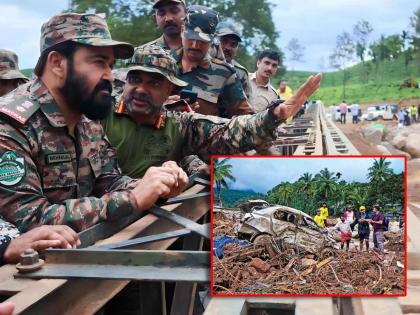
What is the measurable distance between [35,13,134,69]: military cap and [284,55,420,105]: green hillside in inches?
1674

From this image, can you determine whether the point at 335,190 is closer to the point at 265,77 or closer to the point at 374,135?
the point at 265,77

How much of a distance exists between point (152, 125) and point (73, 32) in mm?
753

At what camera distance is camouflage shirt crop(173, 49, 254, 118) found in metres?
4.07

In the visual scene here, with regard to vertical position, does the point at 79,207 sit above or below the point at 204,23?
below

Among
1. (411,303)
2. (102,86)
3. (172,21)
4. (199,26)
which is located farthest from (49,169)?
(172,21)

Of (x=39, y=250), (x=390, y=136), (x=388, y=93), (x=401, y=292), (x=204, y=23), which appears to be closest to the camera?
(x=401, y=292)

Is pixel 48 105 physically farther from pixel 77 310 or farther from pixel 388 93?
pixel 388 93

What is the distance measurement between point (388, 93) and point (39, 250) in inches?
2043

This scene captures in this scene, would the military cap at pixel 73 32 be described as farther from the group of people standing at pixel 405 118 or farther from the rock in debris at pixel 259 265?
the group of people standing at pixel 405 118

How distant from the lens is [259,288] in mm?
1419

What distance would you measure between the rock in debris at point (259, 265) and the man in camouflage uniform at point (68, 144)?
0.79m

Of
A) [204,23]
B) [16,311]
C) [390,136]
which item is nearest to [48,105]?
[16,311]

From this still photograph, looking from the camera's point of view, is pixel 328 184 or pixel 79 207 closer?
pixel 328 184

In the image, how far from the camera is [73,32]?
2.40m
